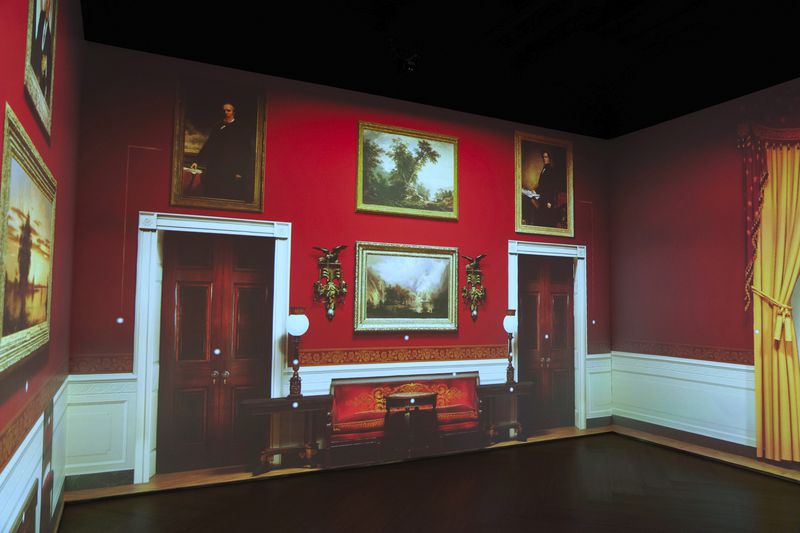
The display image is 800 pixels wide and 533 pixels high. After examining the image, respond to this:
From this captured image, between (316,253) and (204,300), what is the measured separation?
121cm

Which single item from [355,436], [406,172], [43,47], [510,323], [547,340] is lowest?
[355,436]

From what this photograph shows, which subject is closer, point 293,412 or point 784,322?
point 293,412

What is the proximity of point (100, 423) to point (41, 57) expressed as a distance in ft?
11.0

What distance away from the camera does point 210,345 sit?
510cm

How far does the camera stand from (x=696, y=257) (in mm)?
6363

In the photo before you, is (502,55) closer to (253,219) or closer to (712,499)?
(253,219)

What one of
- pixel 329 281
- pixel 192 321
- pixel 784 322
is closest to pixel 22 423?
pixel 192 321

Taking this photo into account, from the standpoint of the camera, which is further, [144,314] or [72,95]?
[144,314]

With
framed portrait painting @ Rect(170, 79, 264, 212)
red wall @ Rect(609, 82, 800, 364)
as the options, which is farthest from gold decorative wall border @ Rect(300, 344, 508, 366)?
red wall @ Rect(609, 82, 800, 364)

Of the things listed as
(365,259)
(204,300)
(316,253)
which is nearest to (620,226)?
(365,259)

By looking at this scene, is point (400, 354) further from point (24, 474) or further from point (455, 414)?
point (24, 474)

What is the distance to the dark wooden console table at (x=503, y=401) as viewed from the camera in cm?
609

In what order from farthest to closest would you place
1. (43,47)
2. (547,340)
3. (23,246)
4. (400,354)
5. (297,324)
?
(547,340), (400,354), (297,324), (43,47), (23,246)

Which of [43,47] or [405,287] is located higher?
[43,47]
